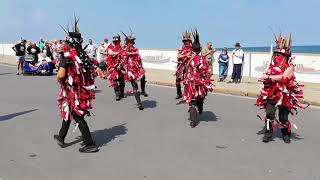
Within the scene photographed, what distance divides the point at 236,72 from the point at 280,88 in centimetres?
1053

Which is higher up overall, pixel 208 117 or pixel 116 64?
pixel 116 64

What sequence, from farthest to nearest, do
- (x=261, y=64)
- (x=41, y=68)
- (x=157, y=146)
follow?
1. (x=41, y=68)
2. (x=261, y=64)
3. (x=157, y=146)

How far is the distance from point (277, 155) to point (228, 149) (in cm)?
82

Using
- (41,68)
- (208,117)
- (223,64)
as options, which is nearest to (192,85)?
(208,117)

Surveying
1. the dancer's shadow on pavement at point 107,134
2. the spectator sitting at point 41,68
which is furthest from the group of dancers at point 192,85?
the spectator sitting at point 41,68

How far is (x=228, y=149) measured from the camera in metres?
8.31

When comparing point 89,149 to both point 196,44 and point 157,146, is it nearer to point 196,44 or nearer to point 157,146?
point 157,146

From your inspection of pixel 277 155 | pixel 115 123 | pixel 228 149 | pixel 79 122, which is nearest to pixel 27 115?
pixel 115 123

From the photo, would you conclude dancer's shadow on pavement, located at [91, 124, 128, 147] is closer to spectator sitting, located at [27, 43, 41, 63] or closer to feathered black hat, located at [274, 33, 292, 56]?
feathered black hat, located at [274, 33, 292, 56]

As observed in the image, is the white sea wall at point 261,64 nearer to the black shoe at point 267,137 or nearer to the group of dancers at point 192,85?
the group of dancers at point 192,85

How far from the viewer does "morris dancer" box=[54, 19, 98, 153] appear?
7887 millimetres

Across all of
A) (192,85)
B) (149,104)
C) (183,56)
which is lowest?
(149,104)

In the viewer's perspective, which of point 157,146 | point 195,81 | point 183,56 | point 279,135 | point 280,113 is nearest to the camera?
point 157,146

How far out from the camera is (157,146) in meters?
8.50
